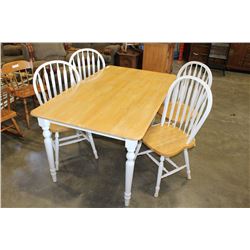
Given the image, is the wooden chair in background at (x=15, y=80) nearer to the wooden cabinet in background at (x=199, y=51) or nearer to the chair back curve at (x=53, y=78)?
the chair back curve at (x=53, y=78)

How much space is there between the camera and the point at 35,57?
3.84 meters

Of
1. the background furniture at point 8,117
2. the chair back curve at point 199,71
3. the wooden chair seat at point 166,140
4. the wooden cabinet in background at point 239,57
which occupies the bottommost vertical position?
the background furniture at point 8,117

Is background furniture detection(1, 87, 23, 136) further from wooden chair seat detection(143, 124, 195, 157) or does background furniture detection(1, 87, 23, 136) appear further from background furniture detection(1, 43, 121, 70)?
wooden chair seat detection(143, 124, 195, 157)

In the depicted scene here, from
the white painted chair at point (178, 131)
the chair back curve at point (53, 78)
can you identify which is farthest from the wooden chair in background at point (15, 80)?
the white painted chair at point (178, 131)

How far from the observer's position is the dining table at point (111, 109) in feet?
4.87

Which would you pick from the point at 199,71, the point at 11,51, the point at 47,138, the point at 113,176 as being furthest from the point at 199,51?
the point at 47,138

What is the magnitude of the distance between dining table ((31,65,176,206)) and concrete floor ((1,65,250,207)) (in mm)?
191

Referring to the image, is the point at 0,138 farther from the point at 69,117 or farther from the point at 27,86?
the point at 69,117

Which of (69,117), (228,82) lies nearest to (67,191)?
(69,117)

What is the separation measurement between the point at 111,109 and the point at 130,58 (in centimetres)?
273

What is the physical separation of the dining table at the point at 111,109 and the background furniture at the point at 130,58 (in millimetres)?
1982

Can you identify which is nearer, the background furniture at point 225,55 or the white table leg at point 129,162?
the white table leg at point 129,162

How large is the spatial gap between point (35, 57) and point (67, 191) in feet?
9.16

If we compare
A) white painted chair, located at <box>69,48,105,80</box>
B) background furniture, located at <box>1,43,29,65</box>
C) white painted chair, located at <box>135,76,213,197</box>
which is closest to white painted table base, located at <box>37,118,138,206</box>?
white painted chair, located at <box>135,76,213,197</box>
